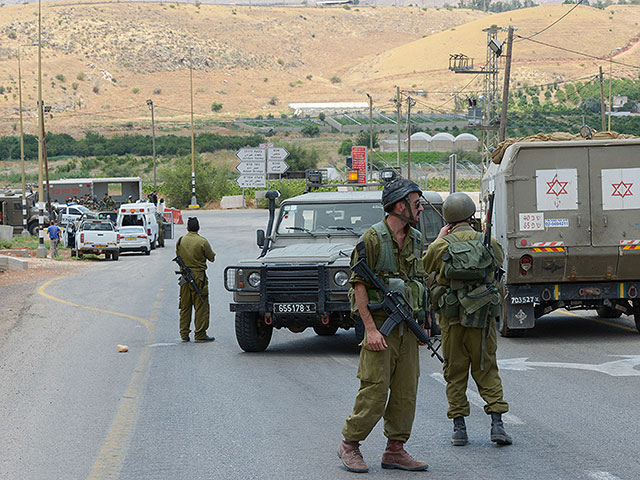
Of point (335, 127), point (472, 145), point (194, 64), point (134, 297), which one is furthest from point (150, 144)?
point (134, 297)

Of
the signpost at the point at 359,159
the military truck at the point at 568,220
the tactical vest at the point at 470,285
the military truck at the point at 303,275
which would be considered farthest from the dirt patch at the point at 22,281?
the signpost at the point at 359,159

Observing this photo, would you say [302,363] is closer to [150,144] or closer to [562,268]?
[562,268]

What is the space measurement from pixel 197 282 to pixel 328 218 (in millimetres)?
2054

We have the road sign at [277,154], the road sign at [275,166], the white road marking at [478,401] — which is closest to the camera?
the white road marking at [478,401]

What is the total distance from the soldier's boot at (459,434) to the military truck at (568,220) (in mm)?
6240

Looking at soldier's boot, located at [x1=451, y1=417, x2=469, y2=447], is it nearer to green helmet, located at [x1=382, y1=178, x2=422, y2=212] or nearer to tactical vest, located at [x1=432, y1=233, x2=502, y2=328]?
tactical vest, located at [x1=432, y1=233, x2=502, y2=328]

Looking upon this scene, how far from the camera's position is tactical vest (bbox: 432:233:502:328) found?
7.50 m

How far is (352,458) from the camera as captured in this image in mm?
6766

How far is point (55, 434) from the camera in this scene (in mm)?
8297

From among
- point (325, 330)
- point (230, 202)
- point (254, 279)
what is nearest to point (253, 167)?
point (230, 202)

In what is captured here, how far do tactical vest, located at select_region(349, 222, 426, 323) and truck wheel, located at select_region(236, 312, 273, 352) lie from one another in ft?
19.4

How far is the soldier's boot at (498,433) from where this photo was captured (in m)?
7.43

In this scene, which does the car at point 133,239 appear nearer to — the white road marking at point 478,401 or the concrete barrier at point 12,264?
the concrete barrier at point 12,264

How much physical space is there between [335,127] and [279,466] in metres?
128
